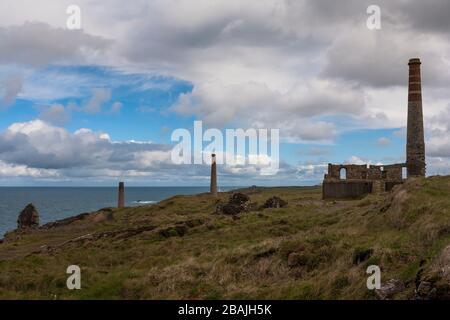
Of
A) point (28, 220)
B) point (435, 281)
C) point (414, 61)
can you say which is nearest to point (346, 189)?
point (414, 61)

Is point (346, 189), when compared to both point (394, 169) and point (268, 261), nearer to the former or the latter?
point (394, 169)

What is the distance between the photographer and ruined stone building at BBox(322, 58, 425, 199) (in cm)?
4472

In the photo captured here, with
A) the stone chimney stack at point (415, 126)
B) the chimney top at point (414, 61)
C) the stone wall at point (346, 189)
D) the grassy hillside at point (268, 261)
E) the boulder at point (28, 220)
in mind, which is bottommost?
the boulder at point (28, 220)

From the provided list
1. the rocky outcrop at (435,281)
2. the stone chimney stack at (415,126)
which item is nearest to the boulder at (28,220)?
the stone chimney stack at (415,126)

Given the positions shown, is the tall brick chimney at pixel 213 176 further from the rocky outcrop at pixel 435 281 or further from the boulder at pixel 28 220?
the rocky outcrop at pixel 435 281

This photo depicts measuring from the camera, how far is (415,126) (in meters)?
44.9

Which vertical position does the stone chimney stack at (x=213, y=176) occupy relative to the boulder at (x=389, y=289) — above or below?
above

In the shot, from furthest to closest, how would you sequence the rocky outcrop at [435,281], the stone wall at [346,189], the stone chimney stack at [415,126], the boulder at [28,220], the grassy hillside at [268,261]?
the boulder at [28,220] → the stone wall at [346,189] → the stone chimney stack at [415,126] → the grassy hillside at [268,261] → the rocky outcrop at [435,281]

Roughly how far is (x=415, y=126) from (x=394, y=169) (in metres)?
5.13

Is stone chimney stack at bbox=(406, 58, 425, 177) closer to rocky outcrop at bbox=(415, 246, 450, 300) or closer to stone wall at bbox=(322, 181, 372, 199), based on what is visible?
stone wall at bbox=(322, 181, 372, 199)

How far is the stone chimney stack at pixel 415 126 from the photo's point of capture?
44.7 meters
